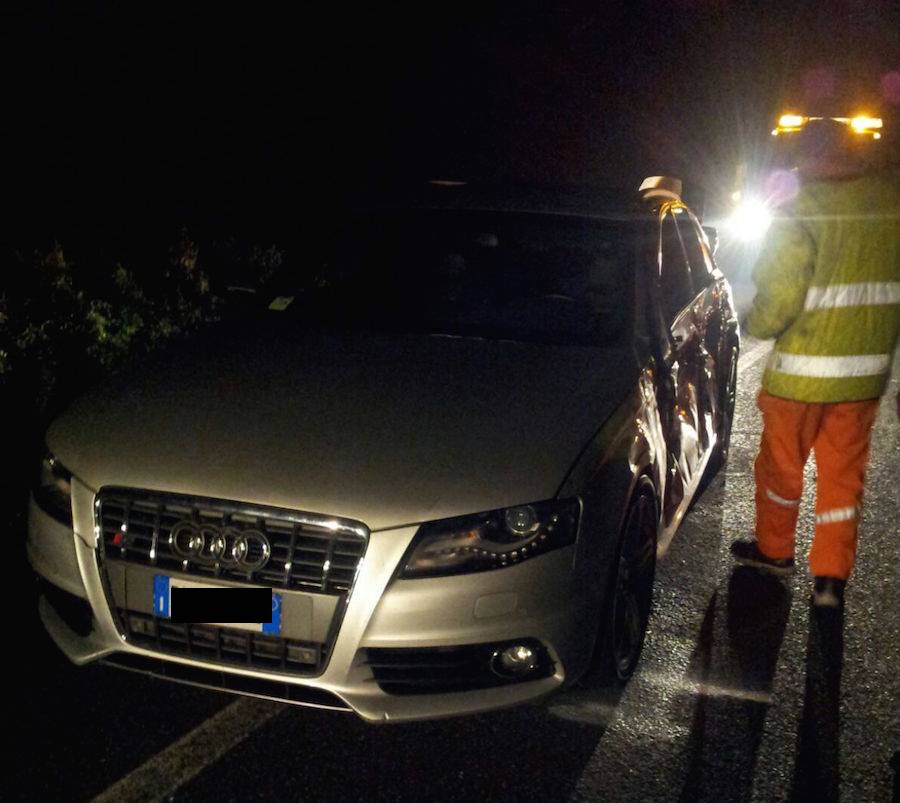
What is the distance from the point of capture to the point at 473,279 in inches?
169

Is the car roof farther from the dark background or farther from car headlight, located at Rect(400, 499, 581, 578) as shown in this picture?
the dark background

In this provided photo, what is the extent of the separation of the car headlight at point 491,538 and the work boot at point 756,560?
1.76 meters

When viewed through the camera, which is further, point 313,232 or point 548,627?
point 313,232

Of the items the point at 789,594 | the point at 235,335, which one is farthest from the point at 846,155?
the point at 235,335

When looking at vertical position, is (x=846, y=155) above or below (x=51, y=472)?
above

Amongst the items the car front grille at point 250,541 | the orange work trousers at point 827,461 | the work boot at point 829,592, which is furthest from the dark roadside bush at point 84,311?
the work boot at point 829,592

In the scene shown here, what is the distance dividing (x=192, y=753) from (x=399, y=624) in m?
0.83

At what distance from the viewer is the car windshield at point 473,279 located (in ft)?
13.4

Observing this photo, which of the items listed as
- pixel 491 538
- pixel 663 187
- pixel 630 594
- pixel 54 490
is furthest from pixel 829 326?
pixel 54 490

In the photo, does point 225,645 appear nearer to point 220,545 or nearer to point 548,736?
point 220,545

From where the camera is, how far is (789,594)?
4.34 meters

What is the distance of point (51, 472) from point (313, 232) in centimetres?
188

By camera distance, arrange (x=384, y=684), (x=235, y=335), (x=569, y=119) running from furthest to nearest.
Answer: (x=569, y=119), (x=235, y=335), (x=384, y=684)

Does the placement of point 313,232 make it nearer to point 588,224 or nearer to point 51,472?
point 588,224
